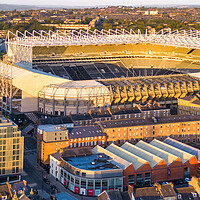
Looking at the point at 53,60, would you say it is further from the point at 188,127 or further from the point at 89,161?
the point at 89,161

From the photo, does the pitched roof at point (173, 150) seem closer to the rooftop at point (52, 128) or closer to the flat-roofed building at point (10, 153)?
the rooftop at point (52, 128)

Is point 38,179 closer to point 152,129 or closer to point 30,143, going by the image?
point 30,143

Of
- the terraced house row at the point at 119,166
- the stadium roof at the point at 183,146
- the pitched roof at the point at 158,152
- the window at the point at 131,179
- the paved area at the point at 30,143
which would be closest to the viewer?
the terraced house row at the point at 119,166

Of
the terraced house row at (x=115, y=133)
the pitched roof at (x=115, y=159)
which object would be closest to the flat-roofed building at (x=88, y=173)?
the pitched roof at (x=115, y=159)

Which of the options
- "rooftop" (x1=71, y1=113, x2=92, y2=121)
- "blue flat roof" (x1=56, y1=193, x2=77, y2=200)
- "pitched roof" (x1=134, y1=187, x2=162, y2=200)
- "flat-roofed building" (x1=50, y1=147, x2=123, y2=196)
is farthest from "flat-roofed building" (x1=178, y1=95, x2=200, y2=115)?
"pitched roof" (x1=134, y1=187, x2=162, y2=200)

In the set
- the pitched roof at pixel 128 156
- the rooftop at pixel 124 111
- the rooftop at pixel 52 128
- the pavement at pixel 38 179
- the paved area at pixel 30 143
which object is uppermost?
the rooftop at pixel 52 128

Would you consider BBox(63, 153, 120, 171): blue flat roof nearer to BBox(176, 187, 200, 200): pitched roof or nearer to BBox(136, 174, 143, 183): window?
BBox(136, 174, 143, 183): window
